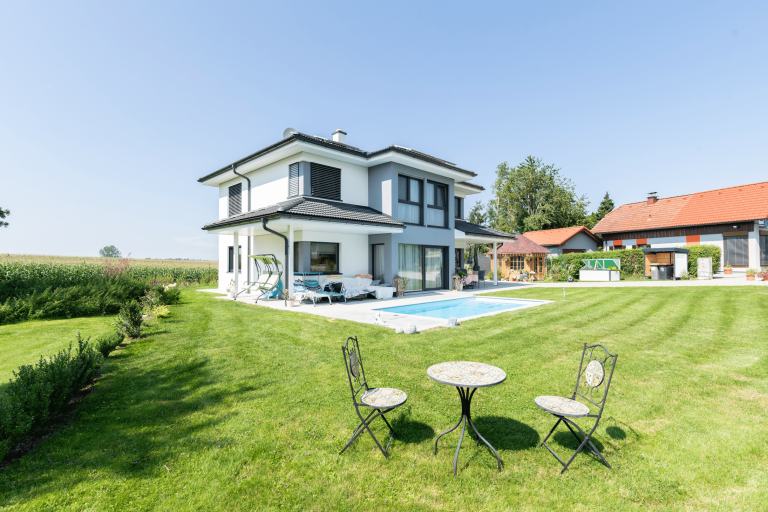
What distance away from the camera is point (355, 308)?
11.5 m

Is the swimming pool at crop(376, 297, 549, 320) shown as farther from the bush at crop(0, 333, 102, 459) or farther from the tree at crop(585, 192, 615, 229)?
the tree at crop(585, 192, 615, 229)

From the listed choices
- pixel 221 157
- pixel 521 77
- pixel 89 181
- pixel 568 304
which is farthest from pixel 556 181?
pixel 89 181

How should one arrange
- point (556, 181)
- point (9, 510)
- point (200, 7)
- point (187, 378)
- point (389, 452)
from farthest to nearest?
point (556, 181) → point (200, 7) → point (187, 378) → point (389, 452) → point (9, 510)

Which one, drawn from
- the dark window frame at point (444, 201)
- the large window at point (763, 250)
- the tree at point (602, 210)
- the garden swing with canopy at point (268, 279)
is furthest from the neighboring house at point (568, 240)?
the garden swing with canopy at point (268, 279)

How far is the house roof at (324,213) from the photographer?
11628 mm

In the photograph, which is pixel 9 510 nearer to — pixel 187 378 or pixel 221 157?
pixel 187 378

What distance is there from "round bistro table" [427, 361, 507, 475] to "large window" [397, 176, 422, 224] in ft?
40.6

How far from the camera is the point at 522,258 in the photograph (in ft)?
92.2

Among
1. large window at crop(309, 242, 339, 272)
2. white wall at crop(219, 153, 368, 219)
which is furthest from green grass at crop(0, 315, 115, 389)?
white wall at crop(219, 153, 368, 219)

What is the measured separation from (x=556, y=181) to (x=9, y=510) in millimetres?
53052

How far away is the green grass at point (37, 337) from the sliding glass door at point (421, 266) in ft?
35.9

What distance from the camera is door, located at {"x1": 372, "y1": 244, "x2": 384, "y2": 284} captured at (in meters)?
15.3

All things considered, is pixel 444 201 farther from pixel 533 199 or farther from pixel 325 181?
pixel 533 199

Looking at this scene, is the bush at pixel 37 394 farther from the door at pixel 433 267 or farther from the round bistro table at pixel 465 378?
the door at pixel 433 267
